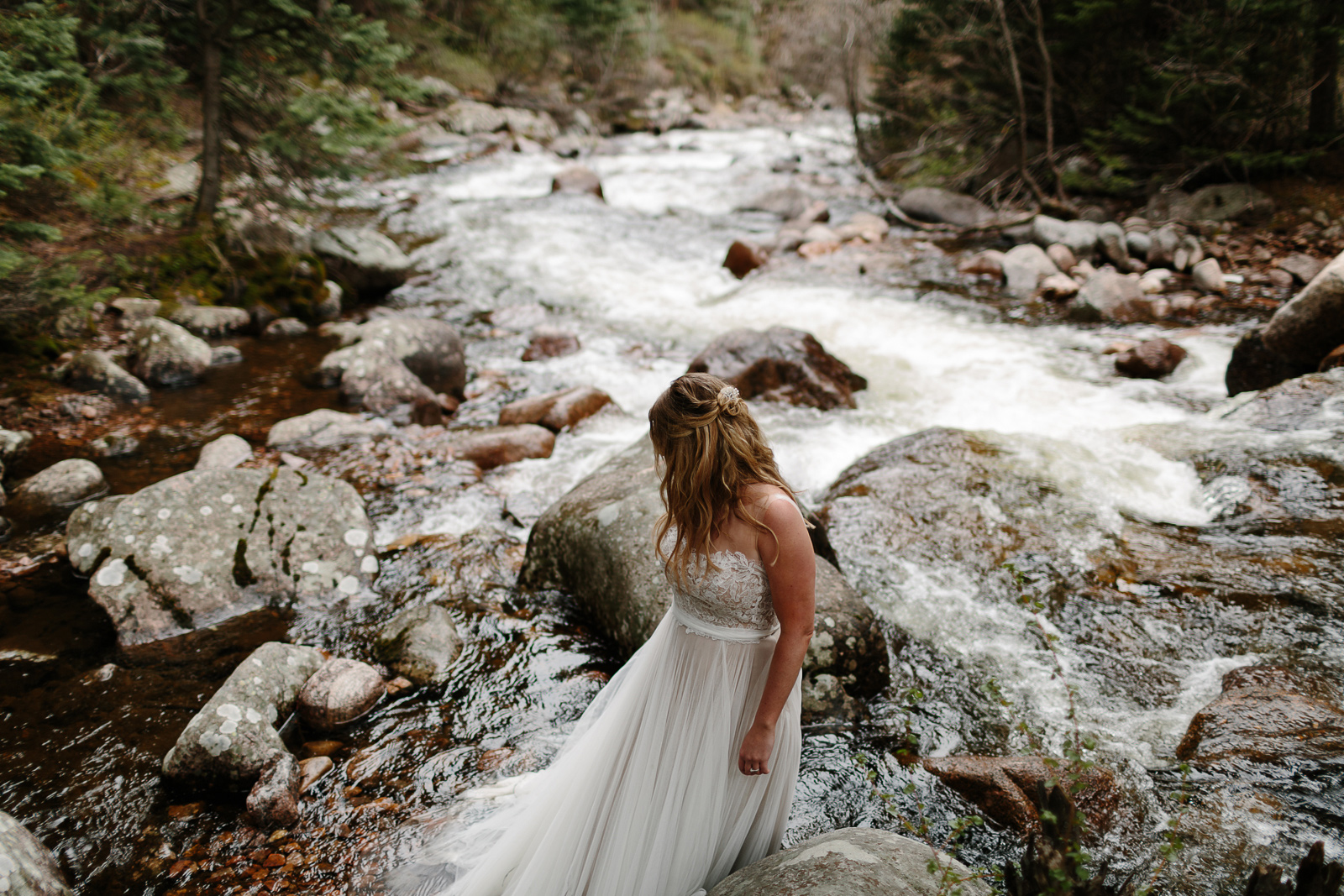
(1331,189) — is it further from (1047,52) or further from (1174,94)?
(1047,52)

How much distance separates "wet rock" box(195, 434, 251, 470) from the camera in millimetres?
6379

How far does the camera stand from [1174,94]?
12375mm

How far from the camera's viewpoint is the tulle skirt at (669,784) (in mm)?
2586

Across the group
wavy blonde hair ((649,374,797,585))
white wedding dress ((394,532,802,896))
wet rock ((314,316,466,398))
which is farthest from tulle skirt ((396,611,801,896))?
wet rock ((314,316,466,398))

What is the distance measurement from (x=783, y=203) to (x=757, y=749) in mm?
16575

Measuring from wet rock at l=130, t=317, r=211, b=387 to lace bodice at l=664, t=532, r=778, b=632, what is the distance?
814 centimetres

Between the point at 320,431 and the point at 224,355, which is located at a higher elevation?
the point at 224,355

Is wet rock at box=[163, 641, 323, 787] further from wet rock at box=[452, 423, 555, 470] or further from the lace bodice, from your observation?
wet rock at box=[452, 423, 555, 470]

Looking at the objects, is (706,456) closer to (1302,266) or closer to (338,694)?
(338,694)

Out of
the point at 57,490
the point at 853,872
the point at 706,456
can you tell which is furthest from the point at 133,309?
the point at 853,872

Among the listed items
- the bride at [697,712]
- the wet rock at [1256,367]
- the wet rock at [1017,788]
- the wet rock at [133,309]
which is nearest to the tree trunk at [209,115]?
the wet rock at [133,309]

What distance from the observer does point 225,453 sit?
6.50 meters

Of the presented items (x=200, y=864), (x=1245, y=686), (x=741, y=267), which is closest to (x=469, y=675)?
(x=200, y=864)

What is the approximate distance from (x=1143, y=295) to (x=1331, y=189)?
179 inches
